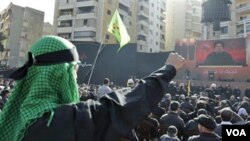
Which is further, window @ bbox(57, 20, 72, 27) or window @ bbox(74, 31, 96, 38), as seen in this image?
window @ bbox(57, 20, 72, 27)

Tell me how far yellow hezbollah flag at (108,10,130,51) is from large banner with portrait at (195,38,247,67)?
757 inches

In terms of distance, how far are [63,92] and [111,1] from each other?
53590mm

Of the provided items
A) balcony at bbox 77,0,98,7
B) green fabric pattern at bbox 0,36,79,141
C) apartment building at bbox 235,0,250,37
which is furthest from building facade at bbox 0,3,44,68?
green fabric pattern at bbox 0,36,79,141

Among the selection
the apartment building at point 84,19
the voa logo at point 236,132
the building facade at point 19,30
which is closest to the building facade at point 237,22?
the apartment building at point 84,19

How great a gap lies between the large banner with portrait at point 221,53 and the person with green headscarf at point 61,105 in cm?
2941

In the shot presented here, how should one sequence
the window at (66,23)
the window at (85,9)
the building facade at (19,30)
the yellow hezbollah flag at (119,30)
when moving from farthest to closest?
the building facade at (19,30)
the window at (66,23)
the window at (85,9)
the yellow hezbollah flag at (119,30)

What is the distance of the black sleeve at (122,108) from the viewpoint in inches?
64.6

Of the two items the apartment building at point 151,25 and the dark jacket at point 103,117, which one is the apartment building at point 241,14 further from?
the dark jacket at point 103,117

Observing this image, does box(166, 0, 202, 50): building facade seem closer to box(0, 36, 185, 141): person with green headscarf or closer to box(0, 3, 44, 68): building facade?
box(0, 3, 44, 68): building facade

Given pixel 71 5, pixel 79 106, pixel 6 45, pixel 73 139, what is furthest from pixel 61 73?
pixel 6 45

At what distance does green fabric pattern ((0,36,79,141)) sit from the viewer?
5.42 feet

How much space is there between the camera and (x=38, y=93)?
65.6 inches

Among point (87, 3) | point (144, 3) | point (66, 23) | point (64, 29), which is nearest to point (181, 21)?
point (144, 3)

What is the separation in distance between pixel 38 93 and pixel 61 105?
0.42 feet
